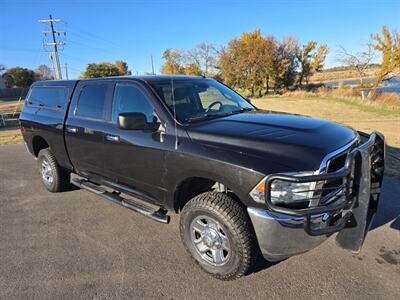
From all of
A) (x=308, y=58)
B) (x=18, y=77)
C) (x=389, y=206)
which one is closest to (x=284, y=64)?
(x=308, y=58)

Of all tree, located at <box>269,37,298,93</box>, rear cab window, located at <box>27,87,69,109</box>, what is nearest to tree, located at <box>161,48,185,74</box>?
tree, located at <box>269,37,298,93</box>

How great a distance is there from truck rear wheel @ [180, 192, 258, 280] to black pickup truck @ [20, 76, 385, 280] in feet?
0.03

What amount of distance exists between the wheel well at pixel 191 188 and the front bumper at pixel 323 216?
2.31 feet

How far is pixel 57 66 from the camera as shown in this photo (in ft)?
124

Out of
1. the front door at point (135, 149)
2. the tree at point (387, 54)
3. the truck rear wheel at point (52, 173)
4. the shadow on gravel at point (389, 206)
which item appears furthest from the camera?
the tree at point (387, 54)

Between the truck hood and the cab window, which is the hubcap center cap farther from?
the cab window

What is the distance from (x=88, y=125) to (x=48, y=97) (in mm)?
1575

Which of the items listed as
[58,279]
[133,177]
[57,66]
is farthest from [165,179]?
[57,66]

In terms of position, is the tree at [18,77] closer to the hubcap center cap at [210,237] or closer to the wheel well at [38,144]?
the wheel well at [38,144]

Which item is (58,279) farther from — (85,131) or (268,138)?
(268,138)

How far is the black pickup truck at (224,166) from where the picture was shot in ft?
7.48

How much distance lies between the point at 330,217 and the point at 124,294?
1939 mm

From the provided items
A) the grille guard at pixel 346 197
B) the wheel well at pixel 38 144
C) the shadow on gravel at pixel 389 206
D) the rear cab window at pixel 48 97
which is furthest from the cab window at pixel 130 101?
the shadow on gravel at pixel 389 206

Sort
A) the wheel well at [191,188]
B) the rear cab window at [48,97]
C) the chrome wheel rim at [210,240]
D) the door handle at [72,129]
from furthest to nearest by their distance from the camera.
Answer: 1. the rear cab window at [48,97]
2. the door handle at [72,129]
3. the wheel well at [191,188]
4. the chrome wheel rim at [210,240]
